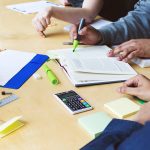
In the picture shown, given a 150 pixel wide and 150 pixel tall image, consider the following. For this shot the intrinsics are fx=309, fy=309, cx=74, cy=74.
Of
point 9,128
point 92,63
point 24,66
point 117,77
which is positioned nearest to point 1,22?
point 24,66

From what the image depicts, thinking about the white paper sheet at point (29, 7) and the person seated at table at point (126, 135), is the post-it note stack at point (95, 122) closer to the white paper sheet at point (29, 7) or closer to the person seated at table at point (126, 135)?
the person seated at table at point (126, 135)

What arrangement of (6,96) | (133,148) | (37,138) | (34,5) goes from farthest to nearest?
(34,5) → (6,96) → (37,138) → (133,148)

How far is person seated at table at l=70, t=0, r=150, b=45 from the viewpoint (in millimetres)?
1403

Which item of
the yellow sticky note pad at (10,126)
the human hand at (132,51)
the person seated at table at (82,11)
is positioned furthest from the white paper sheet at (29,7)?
the yellow sticky note pad at (10,126)

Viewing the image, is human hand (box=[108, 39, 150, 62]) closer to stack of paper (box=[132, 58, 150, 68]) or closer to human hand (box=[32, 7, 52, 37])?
stack of paper (box=[132, 58, 150, 68])

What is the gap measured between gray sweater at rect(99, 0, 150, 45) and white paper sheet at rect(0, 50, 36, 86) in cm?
39

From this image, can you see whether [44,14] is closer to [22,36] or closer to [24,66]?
[22,36]

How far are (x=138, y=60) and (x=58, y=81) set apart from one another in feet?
1.24

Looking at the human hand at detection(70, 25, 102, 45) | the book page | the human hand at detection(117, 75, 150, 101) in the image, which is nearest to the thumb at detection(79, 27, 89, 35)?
the human hand at detection(70, 25, 102, 45)

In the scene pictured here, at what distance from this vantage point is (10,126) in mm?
823

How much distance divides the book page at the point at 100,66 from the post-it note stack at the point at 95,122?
26 cm

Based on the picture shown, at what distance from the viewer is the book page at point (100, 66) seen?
44.3 inches

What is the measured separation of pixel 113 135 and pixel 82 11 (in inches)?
44.5

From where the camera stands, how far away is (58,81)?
1086mm
